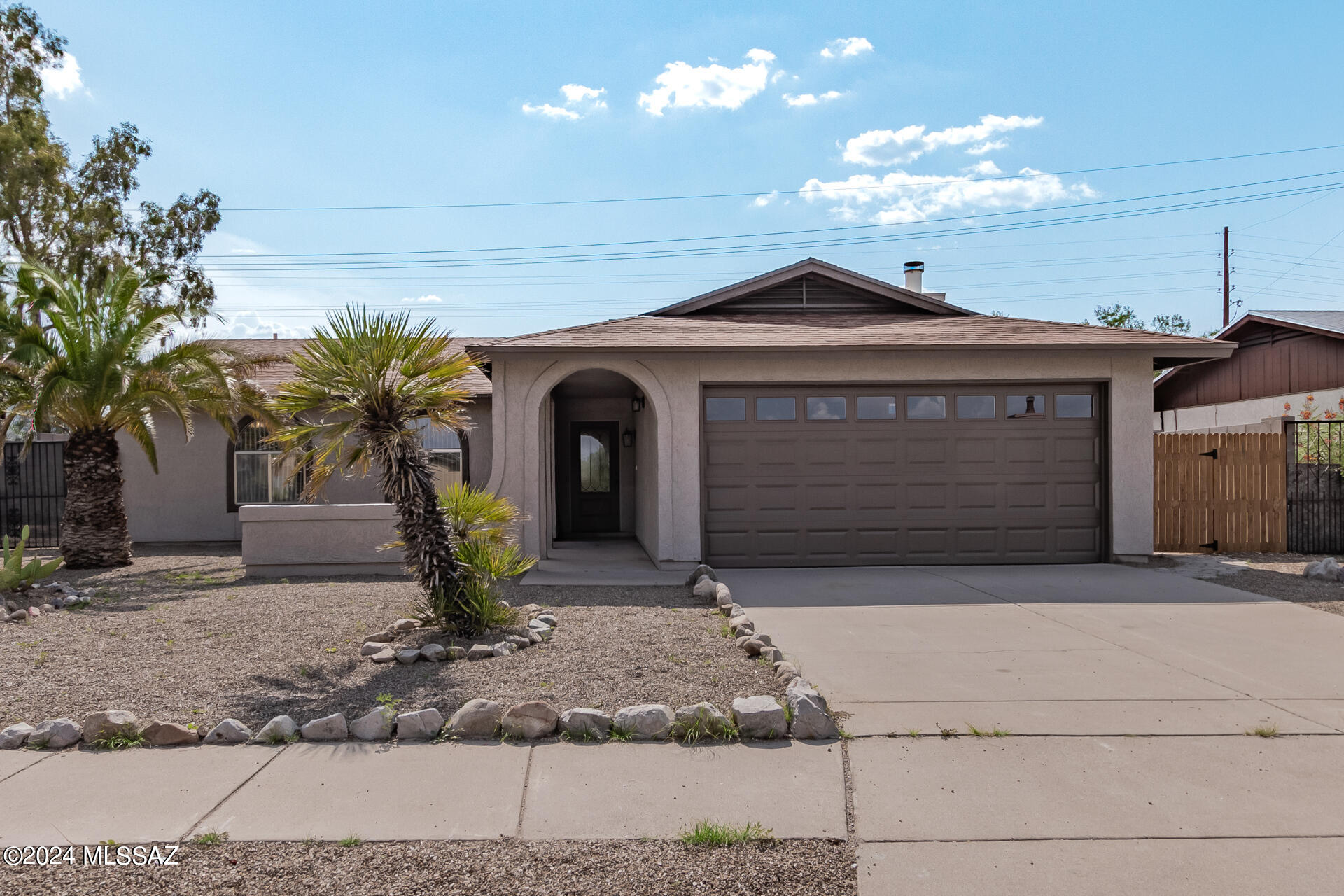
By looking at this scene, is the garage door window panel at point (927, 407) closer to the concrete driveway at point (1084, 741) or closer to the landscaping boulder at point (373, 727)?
the concrete driveway at point (1084, 741)

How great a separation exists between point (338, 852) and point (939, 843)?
97.6 inches

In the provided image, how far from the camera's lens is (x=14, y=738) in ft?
15.6

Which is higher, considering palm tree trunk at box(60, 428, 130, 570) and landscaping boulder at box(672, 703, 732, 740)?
palm tree trunk at box(60, 428, 130, 570)

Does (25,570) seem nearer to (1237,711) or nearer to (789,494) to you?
(789,494)

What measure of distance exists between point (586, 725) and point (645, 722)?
33cm

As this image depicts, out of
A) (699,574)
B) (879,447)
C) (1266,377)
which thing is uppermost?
(1266,377)

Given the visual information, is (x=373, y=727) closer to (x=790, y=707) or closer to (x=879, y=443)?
(x=790, y=707)

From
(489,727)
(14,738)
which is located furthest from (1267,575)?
(14,738)

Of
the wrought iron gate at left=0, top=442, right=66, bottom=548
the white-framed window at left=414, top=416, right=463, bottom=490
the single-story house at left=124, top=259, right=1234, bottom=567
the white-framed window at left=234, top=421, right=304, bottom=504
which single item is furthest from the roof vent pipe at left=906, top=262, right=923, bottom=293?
the wrought iron gate at left=0, top=442, right=66, bottom=548

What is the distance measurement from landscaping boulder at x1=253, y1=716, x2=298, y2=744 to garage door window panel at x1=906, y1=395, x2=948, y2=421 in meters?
9.10

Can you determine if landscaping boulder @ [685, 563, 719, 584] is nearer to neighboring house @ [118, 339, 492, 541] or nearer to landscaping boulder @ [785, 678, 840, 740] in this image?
landscaping boulder @ [785, 678, 840, 740]

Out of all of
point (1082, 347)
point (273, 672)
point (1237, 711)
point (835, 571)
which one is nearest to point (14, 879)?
point (273, 672)

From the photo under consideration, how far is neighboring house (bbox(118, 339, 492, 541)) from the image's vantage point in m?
15.8

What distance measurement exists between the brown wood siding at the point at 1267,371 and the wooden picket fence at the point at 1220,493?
7.25 m
